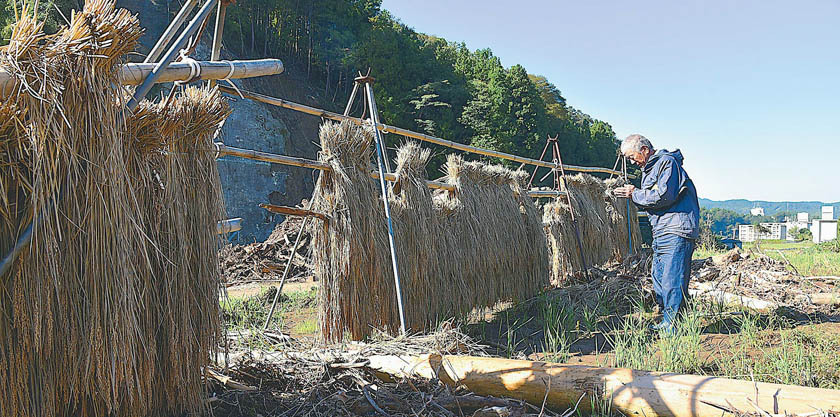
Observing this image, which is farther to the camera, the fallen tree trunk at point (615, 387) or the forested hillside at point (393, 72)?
the forested hillside at point (393, 72)

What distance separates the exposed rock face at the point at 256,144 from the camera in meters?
17.4

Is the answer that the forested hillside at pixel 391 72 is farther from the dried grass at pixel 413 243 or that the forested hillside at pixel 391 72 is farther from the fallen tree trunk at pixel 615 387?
the fallen tree trunk at pixel 615 387

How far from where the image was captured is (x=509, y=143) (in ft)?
82.5

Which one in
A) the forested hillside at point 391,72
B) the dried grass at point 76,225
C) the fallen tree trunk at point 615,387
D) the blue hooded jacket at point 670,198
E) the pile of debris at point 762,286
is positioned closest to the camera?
the dried grass at point 76,225

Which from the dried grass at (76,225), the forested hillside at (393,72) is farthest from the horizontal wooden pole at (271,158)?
the forested hillside at (393,72)

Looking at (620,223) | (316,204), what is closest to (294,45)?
(620,223)

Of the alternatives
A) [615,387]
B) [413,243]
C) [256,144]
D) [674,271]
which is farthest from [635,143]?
[256,144]

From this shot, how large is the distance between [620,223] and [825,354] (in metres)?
7.82

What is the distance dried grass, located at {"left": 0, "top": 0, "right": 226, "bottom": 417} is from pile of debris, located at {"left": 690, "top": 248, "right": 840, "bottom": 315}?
4914 millimetres

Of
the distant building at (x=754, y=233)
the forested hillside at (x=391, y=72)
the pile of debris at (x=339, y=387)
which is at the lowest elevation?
the distant building at (x=754, y=233)

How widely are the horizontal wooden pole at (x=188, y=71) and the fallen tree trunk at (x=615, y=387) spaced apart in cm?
171

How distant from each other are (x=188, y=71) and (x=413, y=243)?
264 cm

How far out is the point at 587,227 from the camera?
9.29 metres

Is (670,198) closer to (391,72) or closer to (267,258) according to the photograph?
(267,258)
